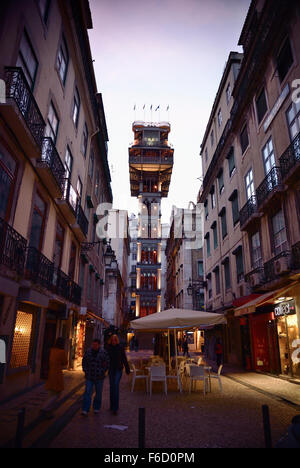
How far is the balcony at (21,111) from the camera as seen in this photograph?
25.3 ft

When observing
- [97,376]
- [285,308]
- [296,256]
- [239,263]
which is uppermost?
[239,263]

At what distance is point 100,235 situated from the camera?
2434cm

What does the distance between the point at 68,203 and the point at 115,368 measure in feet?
27.5

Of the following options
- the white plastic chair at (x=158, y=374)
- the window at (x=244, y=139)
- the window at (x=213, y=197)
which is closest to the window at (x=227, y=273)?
the window at (x=213, y=197)

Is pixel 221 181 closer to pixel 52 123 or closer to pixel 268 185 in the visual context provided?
pixel 268 185

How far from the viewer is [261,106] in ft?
53.2

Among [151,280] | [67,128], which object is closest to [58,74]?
[67,128]

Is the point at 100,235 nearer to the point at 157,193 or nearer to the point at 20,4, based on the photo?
the point at 20,4

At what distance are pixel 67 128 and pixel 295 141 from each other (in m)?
10.5

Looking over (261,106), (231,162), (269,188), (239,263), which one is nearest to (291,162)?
(269,188)

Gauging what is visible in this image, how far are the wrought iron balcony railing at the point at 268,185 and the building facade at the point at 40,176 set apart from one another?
368 inches

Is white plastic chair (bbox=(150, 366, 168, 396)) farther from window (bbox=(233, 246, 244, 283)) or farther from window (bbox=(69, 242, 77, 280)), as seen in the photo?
window (bbox=(233, 246, 244, 283))

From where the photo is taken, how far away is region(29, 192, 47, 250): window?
11078mm

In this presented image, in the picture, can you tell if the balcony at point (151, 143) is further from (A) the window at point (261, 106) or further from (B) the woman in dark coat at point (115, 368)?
(B) the woman in dark coat at point (115, 368)
